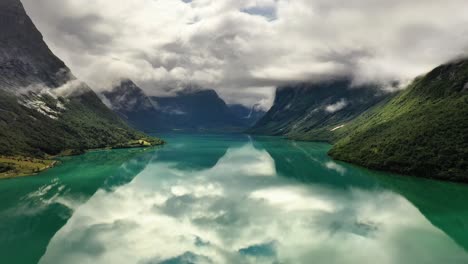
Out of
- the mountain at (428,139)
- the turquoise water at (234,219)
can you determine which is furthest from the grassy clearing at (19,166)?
the mountain at (428,139)

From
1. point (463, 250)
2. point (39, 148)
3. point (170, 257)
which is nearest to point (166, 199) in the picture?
point (170, 257)

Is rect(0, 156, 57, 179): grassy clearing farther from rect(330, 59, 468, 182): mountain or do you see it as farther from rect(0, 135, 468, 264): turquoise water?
rect(330, 59, 468, 182): mountain

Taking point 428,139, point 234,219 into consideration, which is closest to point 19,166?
point 234,219

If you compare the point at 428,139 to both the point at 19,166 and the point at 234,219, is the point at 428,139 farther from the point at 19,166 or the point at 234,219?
the point at 19,166

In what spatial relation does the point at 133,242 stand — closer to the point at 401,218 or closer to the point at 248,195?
the point at 248,195

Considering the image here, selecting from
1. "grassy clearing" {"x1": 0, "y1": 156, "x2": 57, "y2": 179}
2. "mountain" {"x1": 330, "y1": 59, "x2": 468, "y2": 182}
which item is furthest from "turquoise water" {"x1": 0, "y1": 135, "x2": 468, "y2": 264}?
"mountain" {"x1": 330, "y1": 59, "x2": 468, "y2": 182}

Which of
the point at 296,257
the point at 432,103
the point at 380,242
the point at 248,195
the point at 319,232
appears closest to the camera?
the point at 296,257
